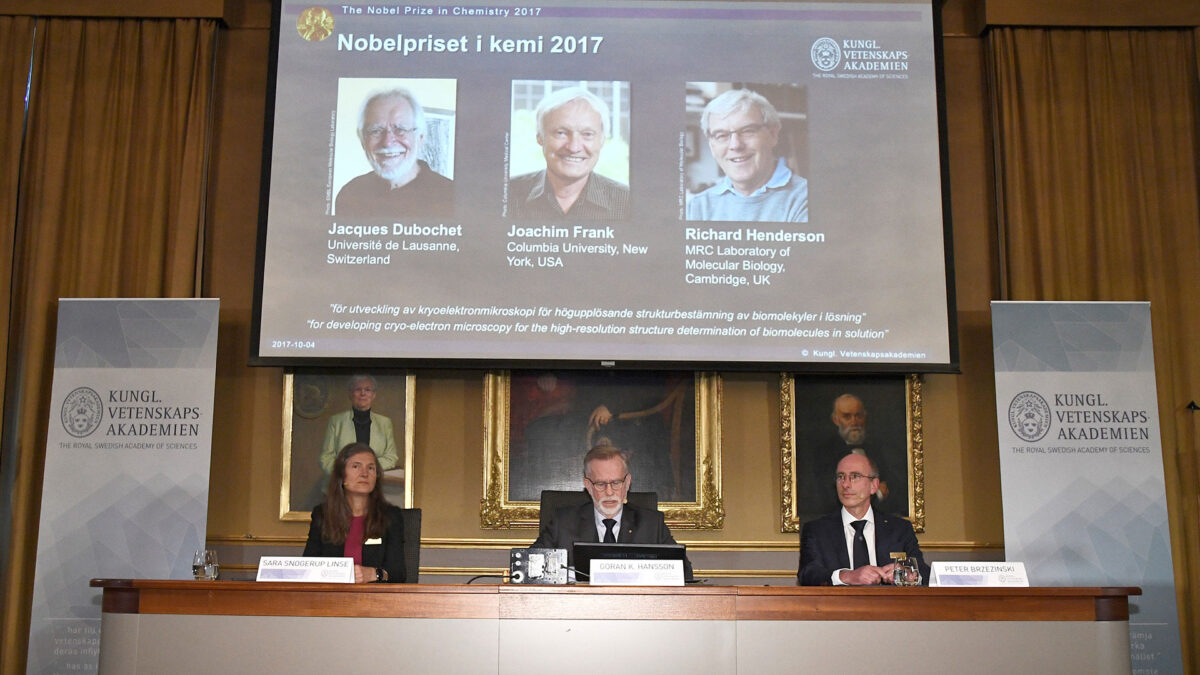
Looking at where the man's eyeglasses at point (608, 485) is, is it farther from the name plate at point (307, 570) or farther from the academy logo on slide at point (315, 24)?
the academy logo on slide at point (315, 24)

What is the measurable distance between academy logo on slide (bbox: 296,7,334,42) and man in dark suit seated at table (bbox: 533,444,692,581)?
8.85 ft

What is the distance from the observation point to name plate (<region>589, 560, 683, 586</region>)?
3.74 m

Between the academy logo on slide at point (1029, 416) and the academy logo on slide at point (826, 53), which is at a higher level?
the academy logo on slide at point (826, 53)

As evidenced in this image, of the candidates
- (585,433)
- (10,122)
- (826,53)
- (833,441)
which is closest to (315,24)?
(10,122)

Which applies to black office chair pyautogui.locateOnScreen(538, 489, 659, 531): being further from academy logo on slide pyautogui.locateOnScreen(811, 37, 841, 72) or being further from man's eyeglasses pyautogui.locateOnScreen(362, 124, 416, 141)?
academy logo on slide pyautogui.locateOnScreen(811, 37, 841, 72)

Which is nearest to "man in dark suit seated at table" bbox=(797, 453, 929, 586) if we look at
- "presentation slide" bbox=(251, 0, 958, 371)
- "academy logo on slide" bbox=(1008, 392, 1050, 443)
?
"presentation slide" bbox=(251, 0, 958, 371)

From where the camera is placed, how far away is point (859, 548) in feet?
15.8

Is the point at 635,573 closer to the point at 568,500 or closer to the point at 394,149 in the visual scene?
the point at 568,500

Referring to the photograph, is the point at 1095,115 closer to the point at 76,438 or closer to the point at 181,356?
the point at 181,356

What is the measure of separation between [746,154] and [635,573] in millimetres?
2705

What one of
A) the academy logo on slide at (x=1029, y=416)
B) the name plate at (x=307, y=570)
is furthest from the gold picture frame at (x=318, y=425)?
the academy logo on slide at (x=1029, y=416)

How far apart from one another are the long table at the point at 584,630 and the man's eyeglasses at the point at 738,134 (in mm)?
2793

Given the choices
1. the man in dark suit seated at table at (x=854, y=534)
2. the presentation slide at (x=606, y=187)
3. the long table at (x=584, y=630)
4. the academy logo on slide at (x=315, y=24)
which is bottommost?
the long table at (x=584, y=630)

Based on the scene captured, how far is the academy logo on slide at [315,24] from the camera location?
5.79m
